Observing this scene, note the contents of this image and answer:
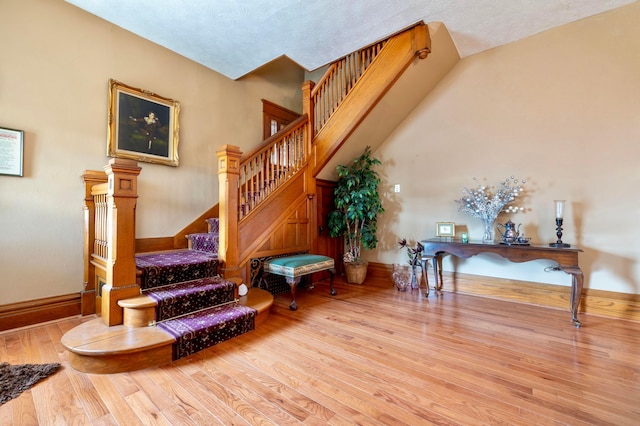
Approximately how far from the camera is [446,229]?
3.61 meters

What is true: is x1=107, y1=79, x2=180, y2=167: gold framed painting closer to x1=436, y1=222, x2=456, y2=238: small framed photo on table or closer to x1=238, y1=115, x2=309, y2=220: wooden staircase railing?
x1=238, y1=115, x2=309, y2=220: wooden staircase railing

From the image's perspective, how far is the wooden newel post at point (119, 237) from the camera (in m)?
2.10

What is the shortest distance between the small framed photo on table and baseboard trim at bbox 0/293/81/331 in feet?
13.6

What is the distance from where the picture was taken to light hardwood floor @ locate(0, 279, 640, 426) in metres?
1.39

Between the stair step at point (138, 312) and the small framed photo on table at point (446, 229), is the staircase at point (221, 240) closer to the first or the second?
the stair step at point (138, 312)

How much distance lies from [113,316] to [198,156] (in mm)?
2255

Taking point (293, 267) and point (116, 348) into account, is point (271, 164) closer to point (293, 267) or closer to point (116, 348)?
point (293, 267)

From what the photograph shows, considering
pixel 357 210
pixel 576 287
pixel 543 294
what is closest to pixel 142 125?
pixel 357 210

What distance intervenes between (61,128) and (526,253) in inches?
189

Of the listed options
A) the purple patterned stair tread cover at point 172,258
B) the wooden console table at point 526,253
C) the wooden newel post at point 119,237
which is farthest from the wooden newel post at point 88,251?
the wooden console table at point 526,253

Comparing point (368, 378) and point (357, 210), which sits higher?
point (357, 210)

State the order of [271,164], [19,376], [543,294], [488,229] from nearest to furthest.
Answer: [19,376]
[543,294]
[488,229]
[271,164]

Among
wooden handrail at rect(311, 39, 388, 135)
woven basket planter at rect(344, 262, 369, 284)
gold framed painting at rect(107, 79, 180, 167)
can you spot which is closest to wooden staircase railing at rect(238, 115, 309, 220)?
wooden handrail at rect(311, 39, 388, 135)

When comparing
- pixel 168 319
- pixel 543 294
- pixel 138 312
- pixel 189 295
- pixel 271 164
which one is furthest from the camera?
pixel 271 164
